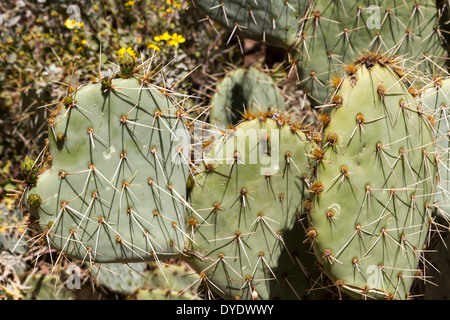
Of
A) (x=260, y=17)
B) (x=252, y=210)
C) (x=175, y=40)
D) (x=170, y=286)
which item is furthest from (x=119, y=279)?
(x=260, y=17)

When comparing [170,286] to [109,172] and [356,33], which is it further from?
[356,33]

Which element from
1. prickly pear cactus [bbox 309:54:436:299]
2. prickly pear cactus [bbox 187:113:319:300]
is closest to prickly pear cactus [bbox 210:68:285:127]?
prickly pear cactus [bbox 187:113:319:300]

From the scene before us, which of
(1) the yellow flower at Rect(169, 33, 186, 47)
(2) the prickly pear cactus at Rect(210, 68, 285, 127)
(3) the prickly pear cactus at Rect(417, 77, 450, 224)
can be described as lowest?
(3) the prickly pear cactus at Rect(417, 77, 450, 224)

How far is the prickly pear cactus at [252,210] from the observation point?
1802 mm

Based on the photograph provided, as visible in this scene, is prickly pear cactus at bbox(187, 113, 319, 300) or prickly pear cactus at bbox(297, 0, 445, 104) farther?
prickly pear cactus at bbox(297, 0, 445, 104)

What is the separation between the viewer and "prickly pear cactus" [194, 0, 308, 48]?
2156 mm

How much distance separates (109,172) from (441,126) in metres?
1.13

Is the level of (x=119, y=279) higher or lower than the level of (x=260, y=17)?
lower

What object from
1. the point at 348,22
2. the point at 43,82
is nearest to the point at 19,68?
the point at 43,82

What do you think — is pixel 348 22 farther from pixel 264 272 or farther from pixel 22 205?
pixel 22 205

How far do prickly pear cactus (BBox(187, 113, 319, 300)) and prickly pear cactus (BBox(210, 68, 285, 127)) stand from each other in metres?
0.67

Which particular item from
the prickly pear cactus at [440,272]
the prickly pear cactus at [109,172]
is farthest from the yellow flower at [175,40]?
the prickly pear cactus at [440,272]

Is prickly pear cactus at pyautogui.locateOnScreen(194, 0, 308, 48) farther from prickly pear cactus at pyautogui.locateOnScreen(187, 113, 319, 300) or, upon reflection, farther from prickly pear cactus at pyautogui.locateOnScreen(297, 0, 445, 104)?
prickly pear cactus at pyautogui.locateOnScreen(187, 113, 319, 300)

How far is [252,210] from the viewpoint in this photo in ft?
6.07
